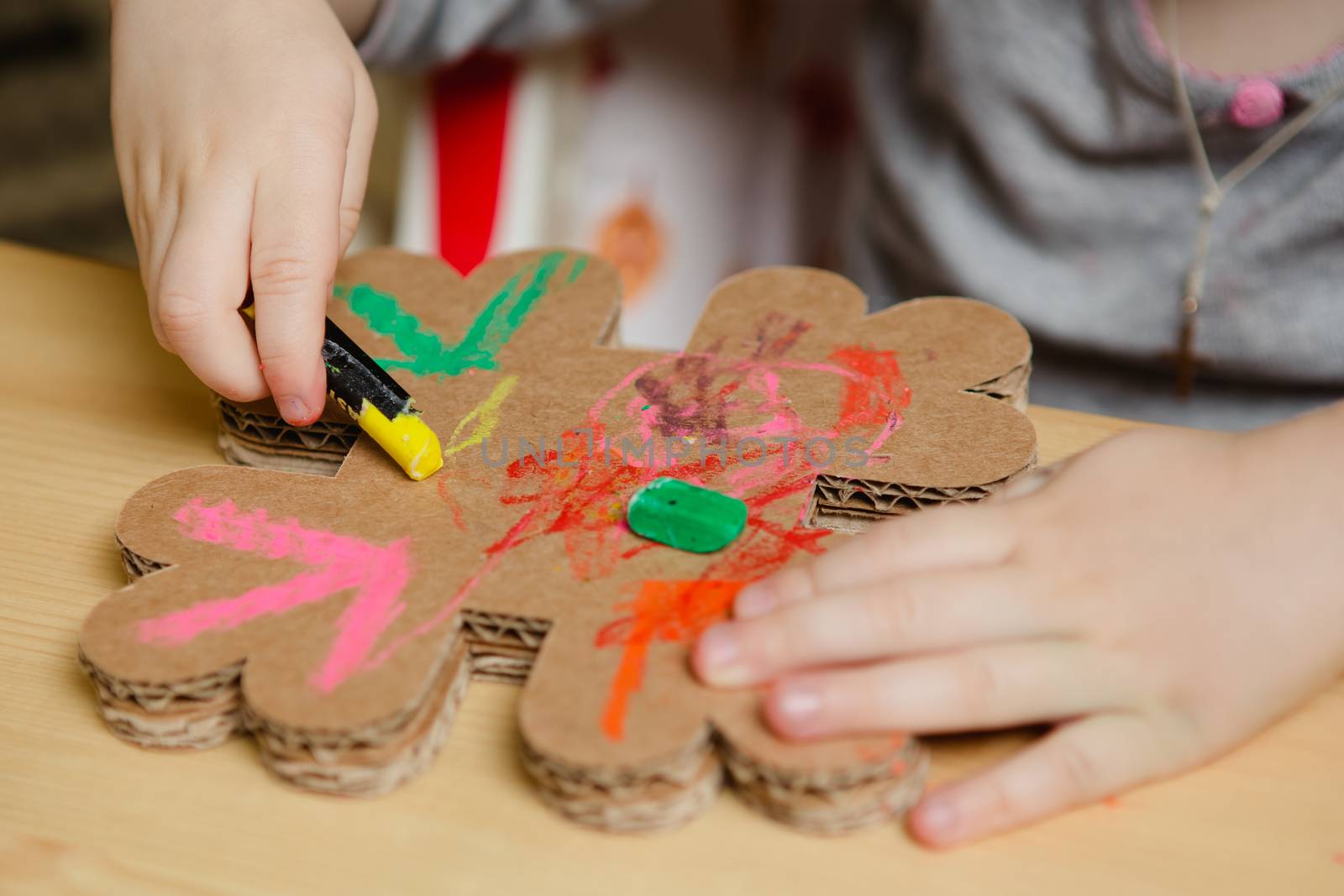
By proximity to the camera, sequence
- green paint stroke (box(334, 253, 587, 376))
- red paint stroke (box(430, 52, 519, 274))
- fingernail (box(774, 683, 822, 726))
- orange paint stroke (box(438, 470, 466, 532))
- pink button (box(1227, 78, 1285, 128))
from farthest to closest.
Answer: red paint stroke (box(430, 52, 519, 274)) < pink button (box(1227, 78, 1285, 128)) < green paint stroke (box(334, 253, 587, 376)) < orange paint stroke (box(438, 470, 466, 532)) < fingernail (box(774, 683, 822, 726))

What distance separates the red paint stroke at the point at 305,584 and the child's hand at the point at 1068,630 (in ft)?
0.52

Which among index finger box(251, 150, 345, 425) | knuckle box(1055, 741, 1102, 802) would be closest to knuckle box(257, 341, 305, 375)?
index finger box(251, 150, 345, 425)

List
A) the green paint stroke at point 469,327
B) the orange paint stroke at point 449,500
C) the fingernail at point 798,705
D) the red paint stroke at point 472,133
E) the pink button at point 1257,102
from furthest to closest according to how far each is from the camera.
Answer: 1. the red paint stroke at point 472,133
2. the pink button at point 1257,102
3. the green paint stroke at point 469,327
4. the orange paint stroke at point 449,500
5. the fingernail at point 798,705

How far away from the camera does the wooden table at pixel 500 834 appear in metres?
0.47

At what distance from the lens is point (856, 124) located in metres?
1.22

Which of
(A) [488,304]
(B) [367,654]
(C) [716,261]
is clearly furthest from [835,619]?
(C) [716,261]

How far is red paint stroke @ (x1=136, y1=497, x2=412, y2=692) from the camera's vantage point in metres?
0.52

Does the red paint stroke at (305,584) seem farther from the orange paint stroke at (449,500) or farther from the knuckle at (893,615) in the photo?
the knuckle at (893,615)

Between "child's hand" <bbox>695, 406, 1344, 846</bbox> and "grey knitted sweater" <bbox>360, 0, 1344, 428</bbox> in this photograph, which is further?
"grey knitted sweater" <bbox>360, 0, 1344, 428</bbox>

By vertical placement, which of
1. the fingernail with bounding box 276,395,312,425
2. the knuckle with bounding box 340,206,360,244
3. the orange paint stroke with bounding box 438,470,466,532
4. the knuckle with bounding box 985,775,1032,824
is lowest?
the knuckle with bounding box 985,775,1032,824

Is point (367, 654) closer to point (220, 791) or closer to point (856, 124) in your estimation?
point (220, 791)

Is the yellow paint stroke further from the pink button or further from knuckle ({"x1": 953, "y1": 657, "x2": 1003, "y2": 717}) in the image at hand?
the pink button

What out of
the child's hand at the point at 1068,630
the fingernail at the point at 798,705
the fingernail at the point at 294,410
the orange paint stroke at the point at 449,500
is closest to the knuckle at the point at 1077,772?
the child's hand at the point at 1068,630

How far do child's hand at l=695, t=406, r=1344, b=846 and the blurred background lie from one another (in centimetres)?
70
